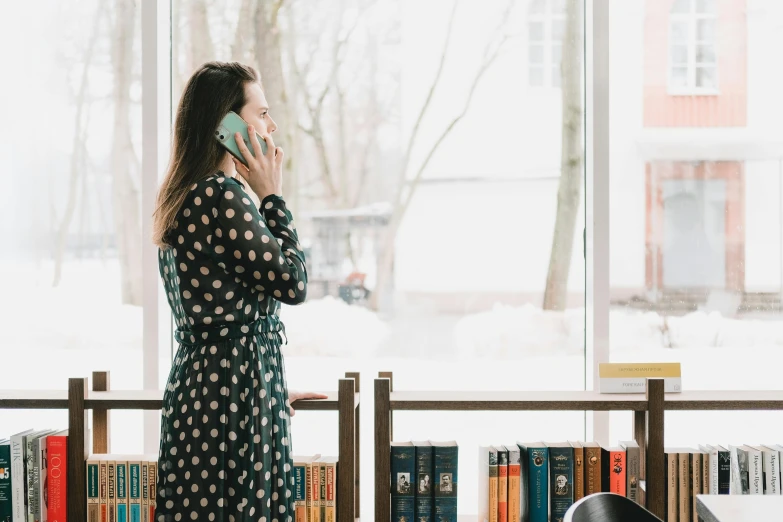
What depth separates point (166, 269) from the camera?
171 centimetres

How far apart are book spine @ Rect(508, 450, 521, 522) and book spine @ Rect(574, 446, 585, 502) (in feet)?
0.59

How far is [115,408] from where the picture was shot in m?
2.20

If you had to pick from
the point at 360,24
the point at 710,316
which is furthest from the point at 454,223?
the point at 710,316

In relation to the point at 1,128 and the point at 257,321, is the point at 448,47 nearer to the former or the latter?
the point at 257,321

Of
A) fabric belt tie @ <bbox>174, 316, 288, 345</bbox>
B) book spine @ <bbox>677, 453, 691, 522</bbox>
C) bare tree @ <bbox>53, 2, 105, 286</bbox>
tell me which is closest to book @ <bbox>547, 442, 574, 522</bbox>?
book spine @ <bbox>677, 453, 691, 522</bbox>

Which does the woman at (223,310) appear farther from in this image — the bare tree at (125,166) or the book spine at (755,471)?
the book spine at (755,471)

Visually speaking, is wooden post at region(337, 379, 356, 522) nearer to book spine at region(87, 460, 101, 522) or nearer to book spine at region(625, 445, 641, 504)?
book spine at region(87, 460, 101, 522)

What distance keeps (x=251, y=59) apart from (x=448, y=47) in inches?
29.3

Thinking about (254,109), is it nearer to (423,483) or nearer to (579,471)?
(423,483)

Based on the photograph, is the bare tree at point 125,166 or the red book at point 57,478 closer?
the red book at point 57,478

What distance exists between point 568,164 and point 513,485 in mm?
1181

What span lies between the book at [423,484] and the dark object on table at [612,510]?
2.99ft

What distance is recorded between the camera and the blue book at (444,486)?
220 cm

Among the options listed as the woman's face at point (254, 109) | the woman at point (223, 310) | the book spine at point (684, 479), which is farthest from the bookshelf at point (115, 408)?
the book spine at point (684, 479)
